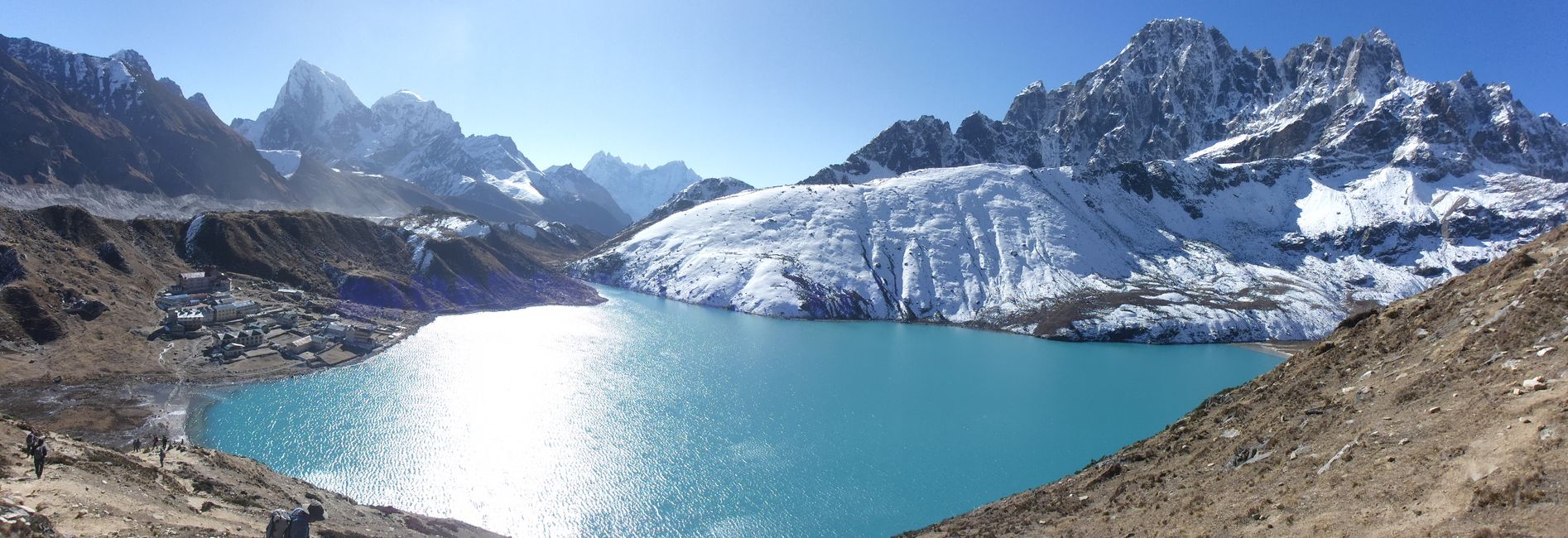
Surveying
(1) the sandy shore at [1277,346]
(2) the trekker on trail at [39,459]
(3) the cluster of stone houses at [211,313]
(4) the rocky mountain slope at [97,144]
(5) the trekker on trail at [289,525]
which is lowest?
(1) the sandy shore at [1277,346]

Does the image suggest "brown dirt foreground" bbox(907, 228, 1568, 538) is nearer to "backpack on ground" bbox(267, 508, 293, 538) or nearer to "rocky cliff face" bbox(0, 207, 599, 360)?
"backpack on ground" bbox(267, 508, 293, 538)

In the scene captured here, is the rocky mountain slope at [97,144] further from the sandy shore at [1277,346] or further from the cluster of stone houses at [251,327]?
the sandy shore at [1277,346]

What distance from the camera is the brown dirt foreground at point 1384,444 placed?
1175 cm

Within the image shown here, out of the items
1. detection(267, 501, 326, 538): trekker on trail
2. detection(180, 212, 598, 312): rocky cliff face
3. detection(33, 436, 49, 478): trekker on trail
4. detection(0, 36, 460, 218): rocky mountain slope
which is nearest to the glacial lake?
detection(180, 212, 598, 312): rocky cliff face

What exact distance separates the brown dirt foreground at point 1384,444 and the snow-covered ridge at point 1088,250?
10273cm

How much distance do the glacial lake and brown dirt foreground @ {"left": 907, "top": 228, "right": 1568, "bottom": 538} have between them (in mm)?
20911

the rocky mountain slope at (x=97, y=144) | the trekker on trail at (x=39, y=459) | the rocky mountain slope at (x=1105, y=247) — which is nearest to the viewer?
the trekker on trail at (x=39, y=459)

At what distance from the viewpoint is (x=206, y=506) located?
24.9 meters

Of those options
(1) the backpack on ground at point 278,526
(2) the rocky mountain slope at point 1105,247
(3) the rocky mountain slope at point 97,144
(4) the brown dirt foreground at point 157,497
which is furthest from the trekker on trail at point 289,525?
(3) the rocky mountain slope at point 97,144

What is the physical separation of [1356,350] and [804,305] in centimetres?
11071

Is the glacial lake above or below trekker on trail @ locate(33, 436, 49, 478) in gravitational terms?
below

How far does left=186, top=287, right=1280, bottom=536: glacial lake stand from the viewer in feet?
138

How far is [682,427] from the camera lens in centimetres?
5612

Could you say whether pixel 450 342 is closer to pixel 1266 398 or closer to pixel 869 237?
pixel 1266 398
